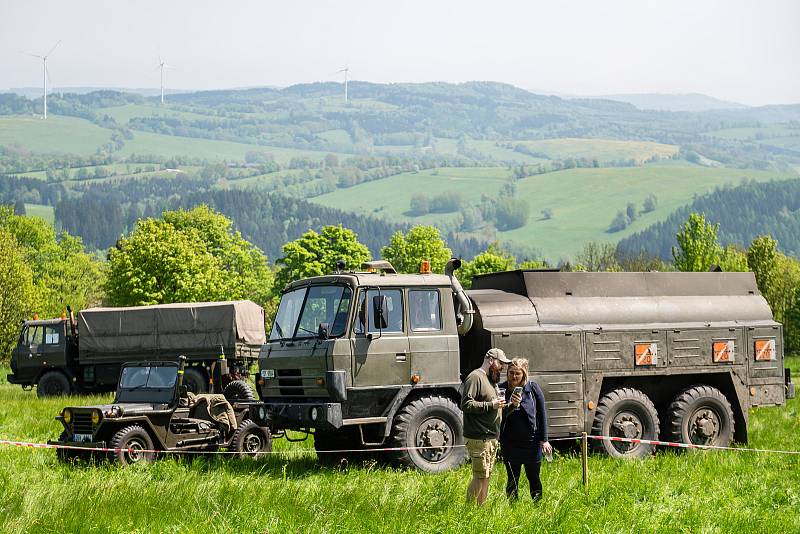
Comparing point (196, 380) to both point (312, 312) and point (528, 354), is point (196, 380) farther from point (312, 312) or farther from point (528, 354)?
point (528, 354)

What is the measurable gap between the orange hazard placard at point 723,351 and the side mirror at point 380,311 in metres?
6.26

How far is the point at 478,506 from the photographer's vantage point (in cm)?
1152

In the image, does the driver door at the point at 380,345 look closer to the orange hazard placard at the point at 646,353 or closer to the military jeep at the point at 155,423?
the military jeep at the point at 155,423

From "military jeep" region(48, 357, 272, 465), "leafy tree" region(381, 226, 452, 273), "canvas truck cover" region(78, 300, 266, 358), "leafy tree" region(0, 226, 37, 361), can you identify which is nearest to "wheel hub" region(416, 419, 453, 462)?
"military jeep" region(48, 357, 272, 465)

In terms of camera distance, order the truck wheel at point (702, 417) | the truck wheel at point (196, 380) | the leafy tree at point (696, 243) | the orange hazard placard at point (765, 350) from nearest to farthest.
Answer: the truck wheel at point (702, 417) < the orange hazard placard at point (765, 350) < the truck wheel at point (196, 380) < the leafy tree at point (696, 243)

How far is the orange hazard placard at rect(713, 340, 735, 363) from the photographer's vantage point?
1811cm

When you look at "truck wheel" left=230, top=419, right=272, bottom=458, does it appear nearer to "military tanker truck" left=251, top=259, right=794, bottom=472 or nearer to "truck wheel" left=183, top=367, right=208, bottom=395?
"military tanker truck" left=251, top=259, right=794, bottom=472

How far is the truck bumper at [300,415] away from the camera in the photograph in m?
15.1

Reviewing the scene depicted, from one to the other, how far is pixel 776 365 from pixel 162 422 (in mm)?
10920

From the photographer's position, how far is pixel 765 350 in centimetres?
1858

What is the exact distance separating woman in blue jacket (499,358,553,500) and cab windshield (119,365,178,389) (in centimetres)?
771

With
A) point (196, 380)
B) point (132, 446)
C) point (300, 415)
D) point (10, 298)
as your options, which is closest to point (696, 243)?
point (10, 298)

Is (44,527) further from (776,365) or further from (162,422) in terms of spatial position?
(776,365)

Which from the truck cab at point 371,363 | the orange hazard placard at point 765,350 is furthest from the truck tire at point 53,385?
the orange hazard placard at point 765,350
